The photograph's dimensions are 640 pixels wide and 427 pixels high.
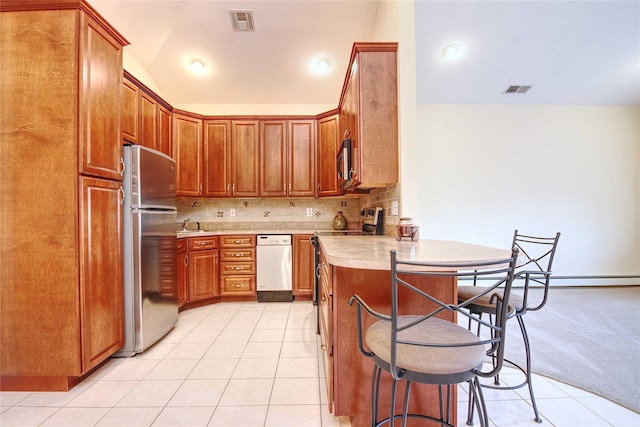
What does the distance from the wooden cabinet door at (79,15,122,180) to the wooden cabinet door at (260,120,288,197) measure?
177 centimetres

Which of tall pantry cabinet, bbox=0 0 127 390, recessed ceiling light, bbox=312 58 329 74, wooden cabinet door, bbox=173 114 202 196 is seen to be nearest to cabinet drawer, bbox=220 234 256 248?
wooden cabinet door, bbox=173 114 202 196

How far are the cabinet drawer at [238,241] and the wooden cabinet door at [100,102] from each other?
1520 millimetres

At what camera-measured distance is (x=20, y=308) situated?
1.62m

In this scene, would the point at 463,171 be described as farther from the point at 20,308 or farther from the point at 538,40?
the point at 20,308

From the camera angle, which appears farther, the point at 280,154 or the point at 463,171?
the point at 463,171

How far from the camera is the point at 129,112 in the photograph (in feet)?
7.66

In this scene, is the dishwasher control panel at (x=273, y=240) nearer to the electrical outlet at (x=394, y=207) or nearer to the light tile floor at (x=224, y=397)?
the light tile floor at (x=224, y=397)

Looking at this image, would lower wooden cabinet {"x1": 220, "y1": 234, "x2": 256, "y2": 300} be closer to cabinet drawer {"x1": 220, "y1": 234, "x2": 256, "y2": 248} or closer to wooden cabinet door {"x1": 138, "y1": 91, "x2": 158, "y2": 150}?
cabinet drawer {"x1": 220, "y1": 234, "x2": 256, "y2": 248}

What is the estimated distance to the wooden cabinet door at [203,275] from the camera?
311 centimetres

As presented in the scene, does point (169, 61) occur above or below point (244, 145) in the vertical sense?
above

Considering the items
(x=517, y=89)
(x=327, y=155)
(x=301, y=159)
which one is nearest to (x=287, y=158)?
(x=301, y=159)

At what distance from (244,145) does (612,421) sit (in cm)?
391

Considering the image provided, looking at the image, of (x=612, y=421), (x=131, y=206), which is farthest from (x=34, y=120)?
(x=612, y=421)

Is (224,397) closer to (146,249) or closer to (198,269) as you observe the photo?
(146,249)
